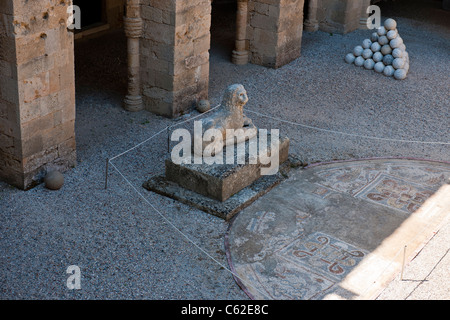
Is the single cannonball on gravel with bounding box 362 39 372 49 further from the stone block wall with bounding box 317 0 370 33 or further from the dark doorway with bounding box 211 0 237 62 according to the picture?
the dark doorway with bounding box 211 0 237 62

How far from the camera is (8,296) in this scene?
266 inches

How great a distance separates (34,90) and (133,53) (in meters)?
2.94

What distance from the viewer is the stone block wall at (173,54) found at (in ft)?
34.5

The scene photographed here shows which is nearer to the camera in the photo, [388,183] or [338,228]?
[338,228]

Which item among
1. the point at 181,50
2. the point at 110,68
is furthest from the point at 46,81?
the point at 110,68

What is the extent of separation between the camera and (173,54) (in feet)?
34.9

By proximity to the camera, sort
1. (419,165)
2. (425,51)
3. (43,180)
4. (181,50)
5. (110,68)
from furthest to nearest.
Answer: (425,51)
(110,68)
(181,50)
(419,165)
(43,180)

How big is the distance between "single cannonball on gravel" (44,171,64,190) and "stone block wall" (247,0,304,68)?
6.22 m

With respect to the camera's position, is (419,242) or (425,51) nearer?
(419,242)

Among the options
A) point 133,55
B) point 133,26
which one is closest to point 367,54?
point 133,55

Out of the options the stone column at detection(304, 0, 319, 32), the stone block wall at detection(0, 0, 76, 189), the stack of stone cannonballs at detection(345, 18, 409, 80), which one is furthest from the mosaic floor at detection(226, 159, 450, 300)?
the stone column at detection(304, 0, 319, 32)

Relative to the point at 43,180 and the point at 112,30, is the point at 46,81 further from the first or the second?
the point at 112,30

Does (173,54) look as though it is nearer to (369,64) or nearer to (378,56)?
(369,64)

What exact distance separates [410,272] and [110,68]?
7426 millimetres
